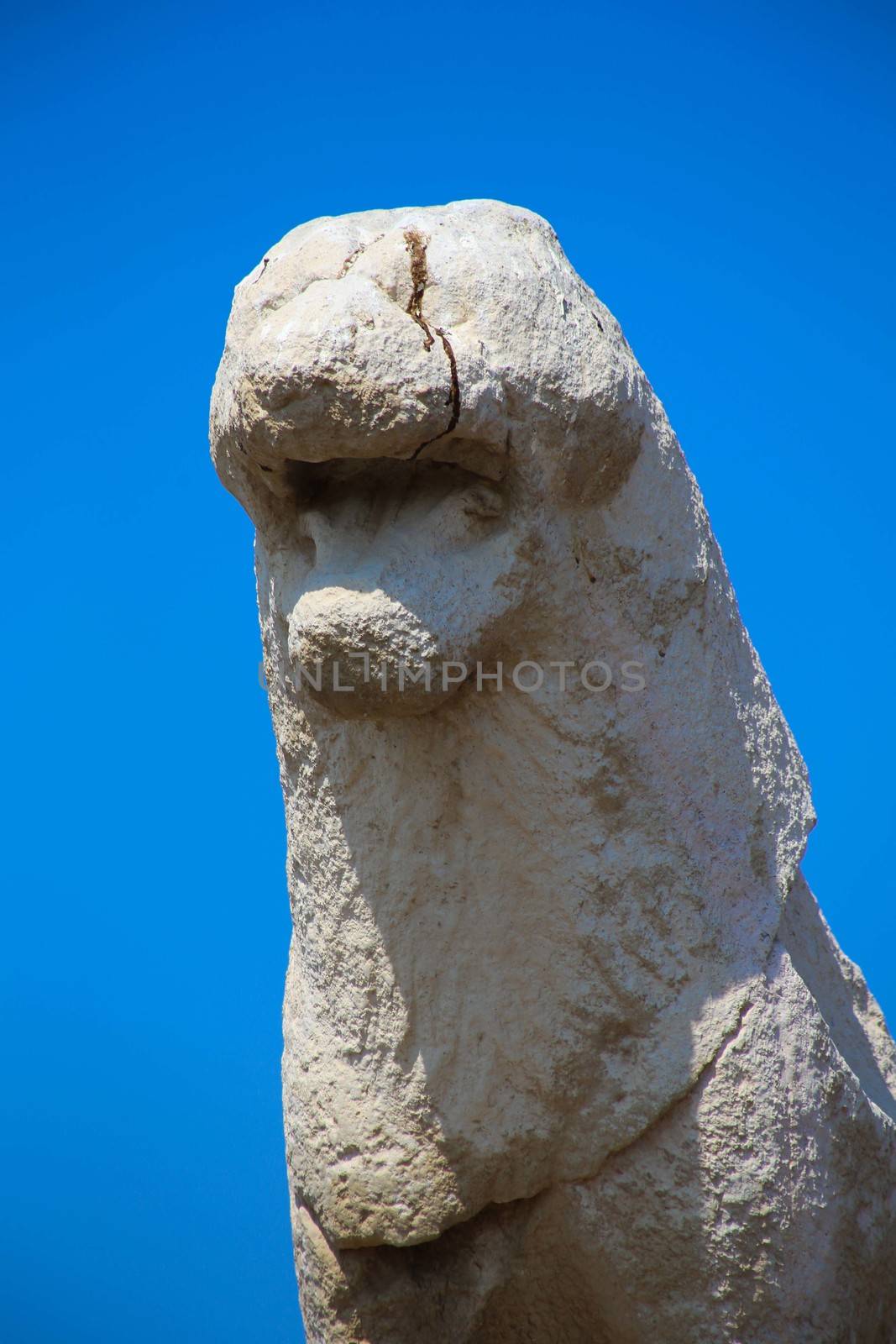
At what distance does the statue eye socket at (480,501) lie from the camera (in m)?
1.40

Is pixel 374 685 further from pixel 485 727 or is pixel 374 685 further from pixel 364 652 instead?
pixel 485 727

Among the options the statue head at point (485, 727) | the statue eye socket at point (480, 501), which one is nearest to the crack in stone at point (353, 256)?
the statue head at point (485, 727)

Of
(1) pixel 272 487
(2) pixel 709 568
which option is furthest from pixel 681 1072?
(1) pixel 272 487

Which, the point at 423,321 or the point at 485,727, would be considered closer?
the point at 423,321

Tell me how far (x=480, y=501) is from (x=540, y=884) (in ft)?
1.32

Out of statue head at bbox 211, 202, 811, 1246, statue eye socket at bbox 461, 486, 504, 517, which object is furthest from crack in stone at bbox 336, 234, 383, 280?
statue eye socket at bbox 461, 486, 504, 517

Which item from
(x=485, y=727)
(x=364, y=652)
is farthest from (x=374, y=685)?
(x=485, y=727)

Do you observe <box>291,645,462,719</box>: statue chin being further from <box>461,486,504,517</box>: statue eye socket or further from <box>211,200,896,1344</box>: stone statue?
<box>461,486,504,517</box>: statue eye socket

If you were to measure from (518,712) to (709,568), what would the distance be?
0.87 feet

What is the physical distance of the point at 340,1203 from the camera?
5.24ft

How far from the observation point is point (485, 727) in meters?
1.51

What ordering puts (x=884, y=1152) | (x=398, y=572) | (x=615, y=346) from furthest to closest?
(x=884, y=1152) → (x=615, y=346) → (x=398, y=572)

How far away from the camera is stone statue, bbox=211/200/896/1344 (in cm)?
140

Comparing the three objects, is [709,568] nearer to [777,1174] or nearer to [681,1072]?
[681,1072]
